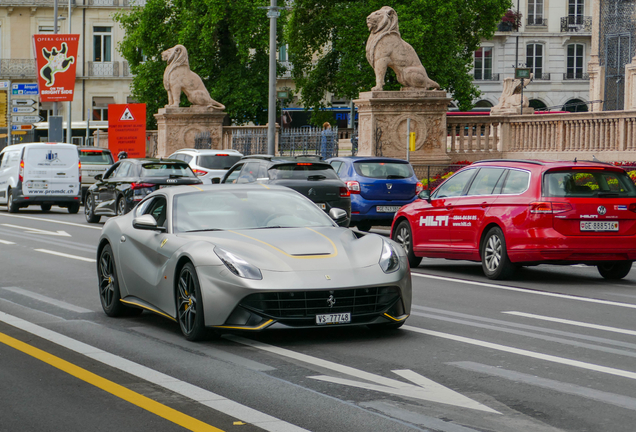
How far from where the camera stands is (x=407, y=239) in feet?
49.2

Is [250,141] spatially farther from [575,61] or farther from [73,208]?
[575,61]

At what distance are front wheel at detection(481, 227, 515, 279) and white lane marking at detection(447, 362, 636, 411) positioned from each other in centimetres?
571

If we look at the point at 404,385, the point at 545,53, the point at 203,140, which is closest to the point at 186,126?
the point at 203,140

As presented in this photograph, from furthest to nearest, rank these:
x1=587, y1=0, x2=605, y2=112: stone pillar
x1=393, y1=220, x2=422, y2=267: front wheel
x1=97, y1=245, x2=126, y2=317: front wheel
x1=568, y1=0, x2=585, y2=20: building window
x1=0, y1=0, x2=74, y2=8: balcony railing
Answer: x1=568, y1=0, x2=585, y2=20: building window, x1=0, y1=0, x2=74, y2=8: balcony railing, x1=587, y1=0, x2=605, y2=112: stone pillar, x1=393, y1=220, x2=422, y2=267: front wheel, x1=97, y1=245, x2=126, y2=317: front wheel

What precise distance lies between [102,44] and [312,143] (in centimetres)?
4329

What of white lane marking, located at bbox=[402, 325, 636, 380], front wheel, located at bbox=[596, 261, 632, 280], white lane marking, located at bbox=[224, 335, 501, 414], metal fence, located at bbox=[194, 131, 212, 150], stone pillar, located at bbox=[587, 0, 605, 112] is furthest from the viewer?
stone pillar, located at bbox=[587, 0, 605, 112]

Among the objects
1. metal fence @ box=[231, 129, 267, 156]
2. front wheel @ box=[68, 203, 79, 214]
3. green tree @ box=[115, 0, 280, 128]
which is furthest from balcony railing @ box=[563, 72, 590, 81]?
front wheel @ box=[68, 203, 79, 214]

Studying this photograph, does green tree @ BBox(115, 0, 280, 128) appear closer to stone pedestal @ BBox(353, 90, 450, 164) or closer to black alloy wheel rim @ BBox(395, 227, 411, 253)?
stone pedestal @ BBox(353, 90, 450, 164)

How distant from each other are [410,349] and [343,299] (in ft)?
2.06

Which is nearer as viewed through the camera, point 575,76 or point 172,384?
point 172,384

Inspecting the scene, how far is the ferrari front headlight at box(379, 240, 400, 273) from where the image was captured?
8078 mm

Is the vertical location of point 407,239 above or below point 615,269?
above

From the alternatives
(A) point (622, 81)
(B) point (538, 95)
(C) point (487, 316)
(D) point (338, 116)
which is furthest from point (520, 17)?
(C) point (487, 316)

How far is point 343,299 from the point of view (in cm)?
782
